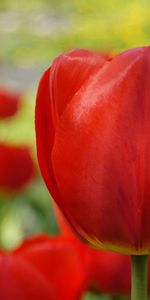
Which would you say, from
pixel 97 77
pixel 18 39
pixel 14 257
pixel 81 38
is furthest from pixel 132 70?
pixel 18 39

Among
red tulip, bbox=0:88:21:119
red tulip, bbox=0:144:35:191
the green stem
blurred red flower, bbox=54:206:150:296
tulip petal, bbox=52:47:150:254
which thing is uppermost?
tulip petal, bbox=52:47:150:254

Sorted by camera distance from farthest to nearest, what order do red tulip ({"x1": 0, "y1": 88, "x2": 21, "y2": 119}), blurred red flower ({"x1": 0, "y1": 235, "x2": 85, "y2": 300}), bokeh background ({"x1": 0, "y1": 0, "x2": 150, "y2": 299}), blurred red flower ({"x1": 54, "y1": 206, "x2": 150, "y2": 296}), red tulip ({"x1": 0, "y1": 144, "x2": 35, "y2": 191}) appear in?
bokeh background ({"x1": 0, "y1": 0, "x2": 150, "y2": 299}) < red tulip ({"x1": 0, "y1": 88, "x2": 21, "y2": 119}) < red tulip ({"x1": 0, "y1": 144, "x2": 35, "y2": 191}) < blurred red flower ({"x1": 54, "y1": 206, "x2": 150, "y2": 296}) < blurred red flower ({"x1": 0, "y1": 235, "x2": 85, "y2": 300})

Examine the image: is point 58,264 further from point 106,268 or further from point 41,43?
point 41,43

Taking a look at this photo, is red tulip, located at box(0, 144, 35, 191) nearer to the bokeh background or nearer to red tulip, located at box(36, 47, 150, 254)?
the bokeh background

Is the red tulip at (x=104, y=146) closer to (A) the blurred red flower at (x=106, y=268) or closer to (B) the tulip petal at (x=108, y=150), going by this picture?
(B) the tulip petal at (x=108, y=150)

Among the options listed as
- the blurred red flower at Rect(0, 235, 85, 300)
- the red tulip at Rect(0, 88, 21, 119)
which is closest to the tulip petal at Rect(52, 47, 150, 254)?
the blurred red flower at Rect(0, 235, 85, 300)

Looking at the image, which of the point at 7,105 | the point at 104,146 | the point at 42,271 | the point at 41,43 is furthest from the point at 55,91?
the point at 41,43

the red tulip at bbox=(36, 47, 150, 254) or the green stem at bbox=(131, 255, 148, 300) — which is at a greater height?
the red tulip at bbox=(36, 47, 150, 254)

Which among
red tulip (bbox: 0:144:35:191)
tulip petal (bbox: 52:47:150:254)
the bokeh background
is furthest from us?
the bokeh background

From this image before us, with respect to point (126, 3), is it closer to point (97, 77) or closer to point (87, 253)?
point (87, 253)
